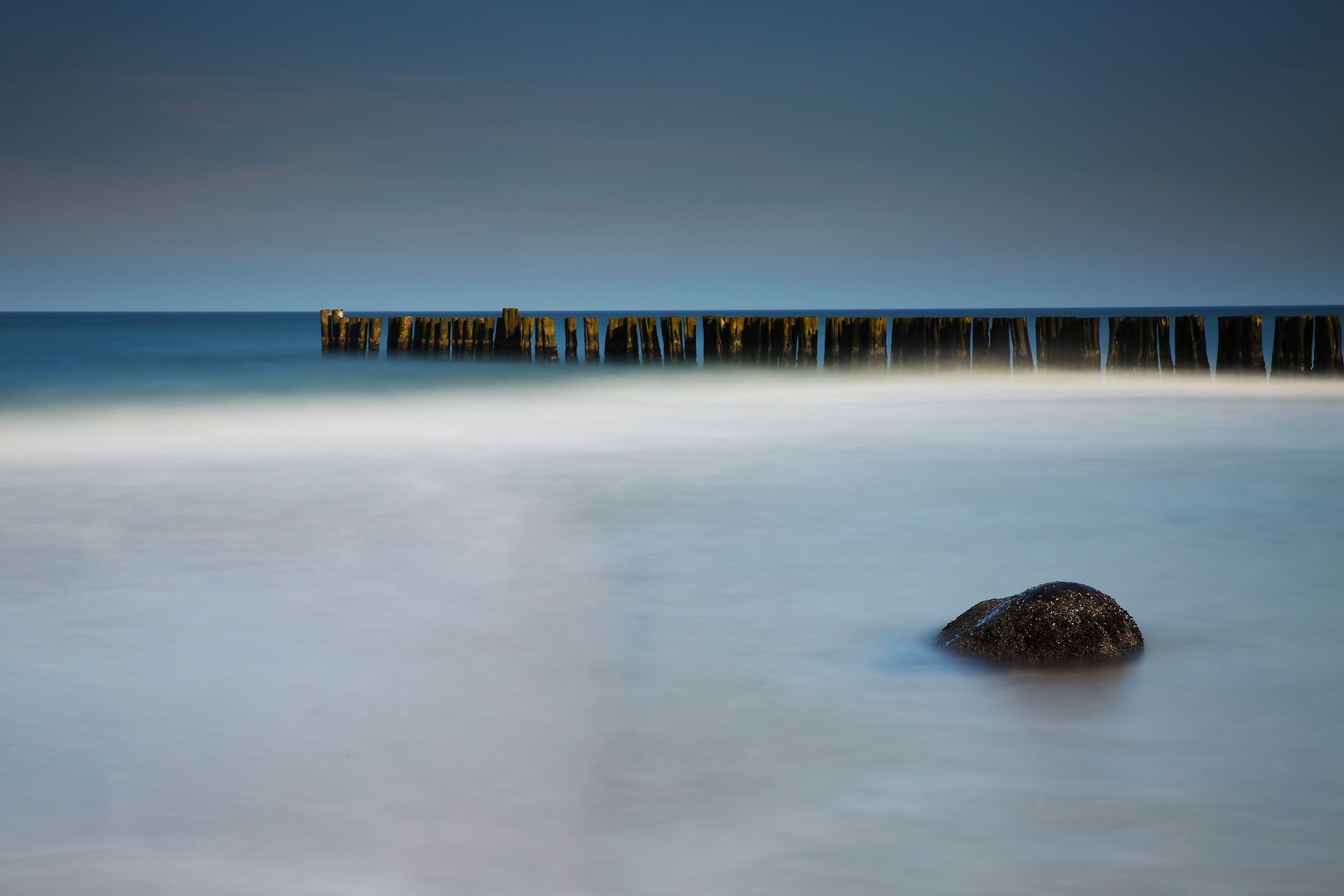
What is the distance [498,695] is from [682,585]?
4.50ft

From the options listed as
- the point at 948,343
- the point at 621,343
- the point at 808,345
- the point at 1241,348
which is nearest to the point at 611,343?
the point at 621,343

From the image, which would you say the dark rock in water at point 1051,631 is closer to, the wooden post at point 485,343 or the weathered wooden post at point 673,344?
the weathered wooden post at point 673,344

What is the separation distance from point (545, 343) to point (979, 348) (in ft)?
24.6

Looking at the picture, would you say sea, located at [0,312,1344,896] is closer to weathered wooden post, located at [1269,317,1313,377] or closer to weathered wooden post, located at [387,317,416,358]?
weathered wooden post, located at [1269,317,1313,377]

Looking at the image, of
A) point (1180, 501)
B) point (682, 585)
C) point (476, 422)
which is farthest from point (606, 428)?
point (682, 585)

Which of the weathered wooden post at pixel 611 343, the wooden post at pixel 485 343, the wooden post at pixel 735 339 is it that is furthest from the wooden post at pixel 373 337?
the wooden post at pixel 735 339

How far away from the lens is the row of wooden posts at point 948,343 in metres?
16.1

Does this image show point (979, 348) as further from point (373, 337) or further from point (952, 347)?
Result: point (373, 337)

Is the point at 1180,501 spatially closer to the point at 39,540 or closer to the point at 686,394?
the point at 39,540

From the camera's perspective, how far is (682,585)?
4.49 metres

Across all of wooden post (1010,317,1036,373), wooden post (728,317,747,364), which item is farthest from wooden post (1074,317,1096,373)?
wooden post (728,317,747,364)

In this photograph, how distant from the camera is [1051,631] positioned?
11.2ft

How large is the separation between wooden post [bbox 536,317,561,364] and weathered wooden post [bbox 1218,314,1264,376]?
10393 mm

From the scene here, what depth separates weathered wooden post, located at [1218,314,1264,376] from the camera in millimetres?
16172
